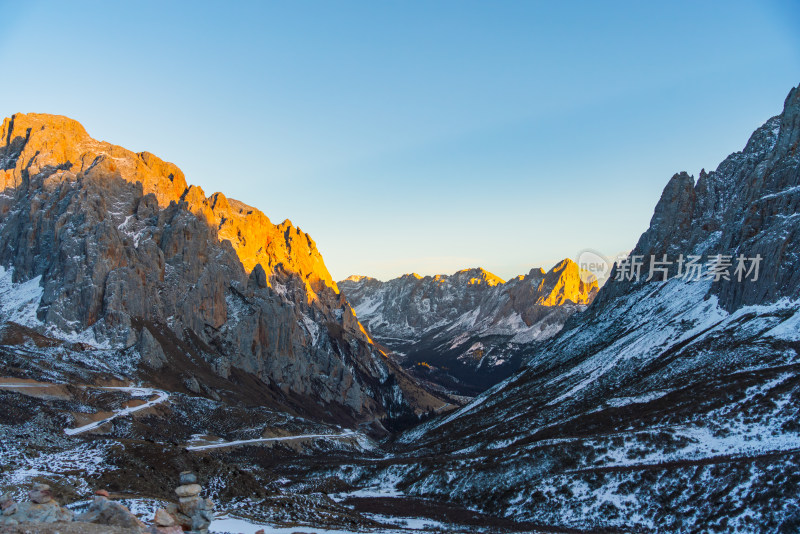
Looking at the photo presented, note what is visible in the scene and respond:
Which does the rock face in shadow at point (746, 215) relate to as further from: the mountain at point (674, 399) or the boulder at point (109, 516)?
the boulder at point (109, 516)

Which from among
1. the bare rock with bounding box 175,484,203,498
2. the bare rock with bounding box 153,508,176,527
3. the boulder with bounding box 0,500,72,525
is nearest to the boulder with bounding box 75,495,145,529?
the bare rock with bounding box 153,508,176,527

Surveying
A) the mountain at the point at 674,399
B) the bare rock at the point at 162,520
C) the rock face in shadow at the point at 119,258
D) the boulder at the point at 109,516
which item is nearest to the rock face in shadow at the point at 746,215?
the mountain at the point at 674,399

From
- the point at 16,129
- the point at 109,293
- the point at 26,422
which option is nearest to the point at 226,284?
the point at 109,293

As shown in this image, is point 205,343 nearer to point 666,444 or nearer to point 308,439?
point 308,439

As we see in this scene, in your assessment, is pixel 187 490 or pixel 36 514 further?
pixel 187 490

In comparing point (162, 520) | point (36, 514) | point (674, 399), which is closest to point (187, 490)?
point (162, 520)

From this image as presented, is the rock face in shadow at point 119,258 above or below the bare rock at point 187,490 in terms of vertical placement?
above

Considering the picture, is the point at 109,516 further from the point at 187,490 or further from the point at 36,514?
the point at 187,490
